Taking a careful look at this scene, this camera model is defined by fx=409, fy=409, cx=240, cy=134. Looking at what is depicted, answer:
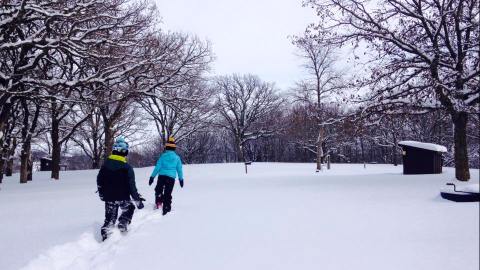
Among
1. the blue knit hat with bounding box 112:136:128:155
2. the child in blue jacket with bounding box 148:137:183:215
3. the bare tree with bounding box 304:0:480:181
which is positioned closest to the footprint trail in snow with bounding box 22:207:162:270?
the blue knit hat with bounding box 112:136:128:155

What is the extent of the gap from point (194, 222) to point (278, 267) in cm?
353

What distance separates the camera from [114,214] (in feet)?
24.5

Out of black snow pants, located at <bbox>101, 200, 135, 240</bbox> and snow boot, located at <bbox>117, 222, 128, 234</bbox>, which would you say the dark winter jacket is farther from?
snow boot, located at <bbox>117, 222, 128, 234</bbox>

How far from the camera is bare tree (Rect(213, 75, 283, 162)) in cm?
6562

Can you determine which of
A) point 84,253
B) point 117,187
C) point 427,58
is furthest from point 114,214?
point 427,58

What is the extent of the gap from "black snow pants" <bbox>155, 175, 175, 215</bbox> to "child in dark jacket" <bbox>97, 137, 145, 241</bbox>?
2011 millimetres

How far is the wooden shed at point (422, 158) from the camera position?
19078 mm

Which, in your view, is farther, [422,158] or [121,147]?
[422,158]

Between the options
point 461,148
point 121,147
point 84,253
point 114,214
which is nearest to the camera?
point 84,253

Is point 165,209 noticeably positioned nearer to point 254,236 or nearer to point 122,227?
point 122,227

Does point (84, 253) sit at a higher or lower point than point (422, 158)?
lower

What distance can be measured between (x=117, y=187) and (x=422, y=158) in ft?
52.5

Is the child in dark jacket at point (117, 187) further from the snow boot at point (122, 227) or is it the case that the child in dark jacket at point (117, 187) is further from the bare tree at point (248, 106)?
the bare tree at point (248, 106)

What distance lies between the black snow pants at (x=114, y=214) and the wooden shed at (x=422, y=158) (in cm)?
1549
